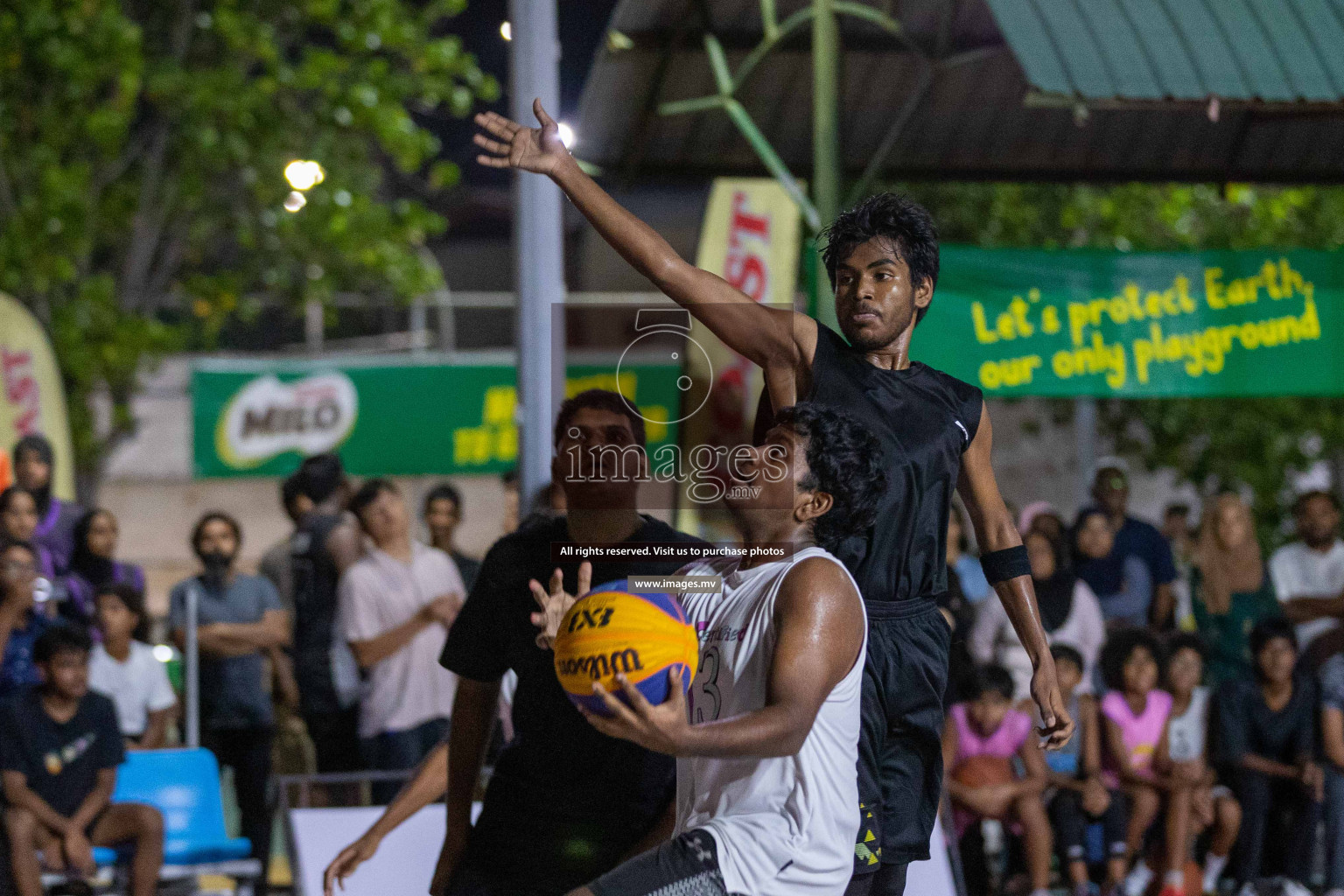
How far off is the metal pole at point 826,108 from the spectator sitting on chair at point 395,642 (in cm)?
261

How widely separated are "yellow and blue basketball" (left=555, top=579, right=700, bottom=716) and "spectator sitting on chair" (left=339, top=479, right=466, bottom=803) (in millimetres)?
4698

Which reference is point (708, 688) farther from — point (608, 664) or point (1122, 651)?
point (1122, 651)

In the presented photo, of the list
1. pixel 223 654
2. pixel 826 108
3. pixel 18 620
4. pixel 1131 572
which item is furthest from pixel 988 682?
pixel 18 620

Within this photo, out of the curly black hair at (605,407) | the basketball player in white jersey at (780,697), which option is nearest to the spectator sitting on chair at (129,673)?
the curly black hair at (605,407)

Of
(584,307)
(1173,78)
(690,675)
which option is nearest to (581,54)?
(1173,78)

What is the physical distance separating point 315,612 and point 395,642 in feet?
2.27

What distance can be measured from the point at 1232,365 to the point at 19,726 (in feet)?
21.3

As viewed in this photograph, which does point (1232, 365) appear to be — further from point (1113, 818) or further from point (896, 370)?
point (896, 370)

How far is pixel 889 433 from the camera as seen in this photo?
3.90 metres

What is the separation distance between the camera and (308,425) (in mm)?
17219

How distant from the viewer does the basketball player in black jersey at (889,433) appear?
153 inches

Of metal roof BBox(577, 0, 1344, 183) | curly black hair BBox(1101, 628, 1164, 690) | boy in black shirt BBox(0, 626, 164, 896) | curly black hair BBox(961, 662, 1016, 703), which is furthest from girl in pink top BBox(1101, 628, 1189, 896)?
boy in black shirt BBox(0, 626, 164, 896)

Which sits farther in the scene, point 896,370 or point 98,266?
point 98,266

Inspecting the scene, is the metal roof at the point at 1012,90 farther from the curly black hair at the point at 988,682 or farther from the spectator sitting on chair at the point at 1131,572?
the curly black hair at the point at 988,682
